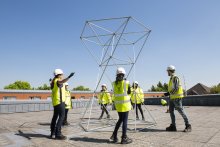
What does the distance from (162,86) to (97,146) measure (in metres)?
100

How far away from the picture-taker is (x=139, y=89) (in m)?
12.0

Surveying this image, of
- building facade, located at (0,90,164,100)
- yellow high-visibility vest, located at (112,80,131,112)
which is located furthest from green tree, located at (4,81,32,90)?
yellow high-visibility vest, located at (112,80,131,112)

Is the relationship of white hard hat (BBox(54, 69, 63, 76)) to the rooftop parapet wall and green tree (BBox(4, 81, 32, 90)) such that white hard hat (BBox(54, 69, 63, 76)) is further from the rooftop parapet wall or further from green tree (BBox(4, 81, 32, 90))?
green tree (BBox(4, 81, 32, 90))

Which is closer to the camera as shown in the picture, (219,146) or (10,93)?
(219,146)

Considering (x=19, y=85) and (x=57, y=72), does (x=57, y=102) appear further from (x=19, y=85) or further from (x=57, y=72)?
(x=19, y=85)

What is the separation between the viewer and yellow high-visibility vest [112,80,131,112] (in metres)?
5.92

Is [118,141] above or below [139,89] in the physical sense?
below

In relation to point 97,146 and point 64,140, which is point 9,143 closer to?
point 64,140

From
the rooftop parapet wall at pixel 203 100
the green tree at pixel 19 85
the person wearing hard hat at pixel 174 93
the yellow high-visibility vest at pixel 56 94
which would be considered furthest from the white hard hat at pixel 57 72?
the green tree at pixel 19 85

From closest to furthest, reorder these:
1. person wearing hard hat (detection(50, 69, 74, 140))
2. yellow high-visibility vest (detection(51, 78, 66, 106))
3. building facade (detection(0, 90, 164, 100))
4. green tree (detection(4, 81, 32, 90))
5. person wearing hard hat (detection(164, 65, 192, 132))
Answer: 1. person wearing hard hat (detection(50, 69, 74, 140))
2. yellow high-visibility vest (detection(51, 78, 66, 106))
3. person wearing hard hat (detection(164, 65, 192, 132))
4. building facade (detection(0, 90, 164, 100))
5. green tree (detection(4, 81, 32, 90))

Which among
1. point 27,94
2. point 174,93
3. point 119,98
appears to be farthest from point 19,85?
point 119,98

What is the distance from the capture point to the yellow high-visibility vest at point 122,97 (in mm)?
5918

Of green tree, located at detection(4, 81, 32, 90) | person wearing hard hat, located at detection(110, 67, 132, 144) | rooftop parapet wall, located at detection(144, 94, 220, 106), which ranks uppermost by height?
green tree, located at detection(4, 81, 32, 90)

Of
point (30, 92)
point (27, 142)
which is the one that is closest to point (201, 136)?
point (27, 142)
